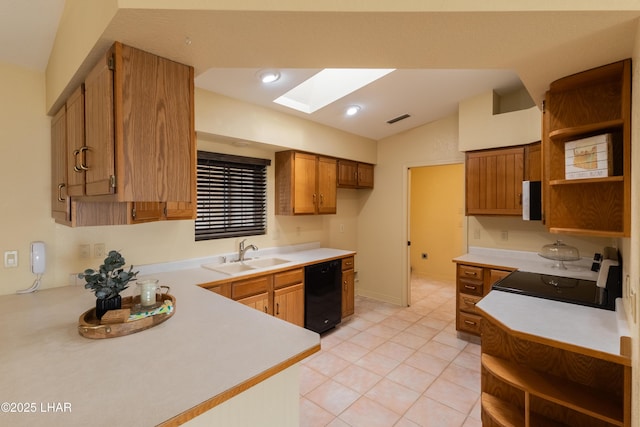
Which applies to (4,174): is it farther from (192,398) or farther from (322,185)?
(322,185)

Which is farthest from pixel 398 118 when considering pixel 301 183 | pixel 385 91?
pixel 301 183

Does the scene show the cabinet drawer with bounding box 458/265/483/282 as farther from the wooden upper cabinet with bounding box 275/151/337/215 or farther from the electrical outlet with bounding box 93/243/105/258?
the electrical outlet with bounding box 93/243/105/258

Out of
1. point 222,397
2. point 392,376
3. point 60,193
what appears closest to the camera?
point 222,397

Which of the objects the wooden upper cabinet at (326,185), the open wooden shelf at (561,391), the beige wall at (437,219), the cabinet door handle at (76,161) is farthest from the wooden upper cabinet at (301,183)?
the beige wall at (437,219)

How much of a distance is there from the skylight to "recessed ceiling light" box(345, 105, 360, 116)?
31 centimetres

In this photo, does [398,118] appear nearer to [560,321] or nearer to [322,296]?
[322,296]

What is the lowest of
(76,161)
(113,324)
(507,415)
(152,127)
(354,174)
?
(507,415)

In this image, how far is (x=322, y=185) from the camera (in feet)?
12.5

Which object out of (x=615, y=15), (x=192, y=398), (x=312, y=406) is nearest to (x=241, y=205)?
(x=312, y=406)

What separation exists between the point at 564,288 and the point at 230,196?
3044mm

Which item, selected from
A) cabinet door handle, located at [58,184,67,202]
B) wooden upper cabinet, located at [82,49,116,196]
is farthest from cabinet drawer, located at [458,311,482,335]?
cabinet door handle, located at [58,184,67,202]

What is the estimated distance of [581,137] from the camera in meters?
1.73

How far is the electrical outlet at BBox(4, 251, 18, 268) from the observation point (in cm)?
190

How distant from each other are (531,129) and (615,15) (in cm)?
237
